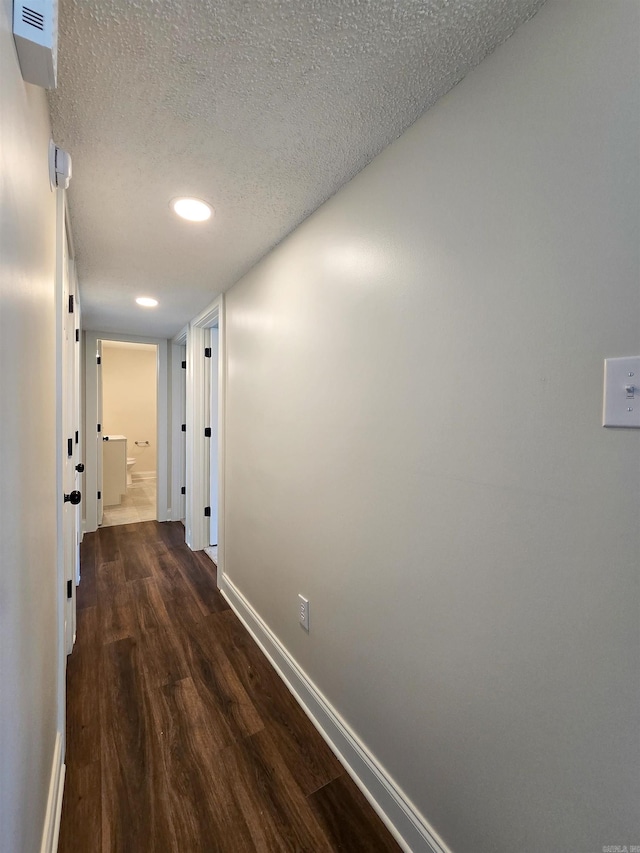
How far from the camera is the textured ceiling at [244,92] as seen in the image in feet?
2.52

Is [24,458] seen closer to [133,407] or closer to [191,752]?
[191,752]

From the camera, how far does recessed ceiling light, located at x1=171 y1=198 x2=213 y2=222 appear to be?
1441 mm

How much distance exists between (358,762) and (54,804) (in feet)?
3.22

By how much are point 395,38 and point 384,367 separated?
0.80m

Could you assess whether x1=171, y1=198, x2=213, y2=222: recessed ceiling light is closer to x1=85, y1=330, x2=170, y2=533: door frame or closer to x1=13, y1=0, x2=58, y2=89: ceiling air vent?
x1=13, y1=0, x2=58, y2=89: ceiling air vent

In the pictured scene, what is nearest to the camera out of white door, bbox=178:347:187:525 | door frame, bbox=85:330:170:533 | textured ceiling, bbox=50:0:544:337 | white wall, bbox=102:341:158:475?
textured ceiling, bbox=50:0:544:337

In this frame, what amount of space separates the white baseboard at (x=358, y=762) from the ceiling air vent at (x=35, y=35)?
6.78 feet

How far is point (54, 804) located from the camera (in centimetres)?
107

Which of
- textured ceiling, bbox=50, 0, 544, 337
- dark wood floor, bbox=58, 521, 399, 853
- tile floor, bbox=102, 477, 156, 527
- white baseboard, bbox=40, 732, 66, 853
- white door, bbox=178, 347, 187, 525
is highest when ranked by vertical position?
textured ceiling, bbox=50, 0, 544, 337

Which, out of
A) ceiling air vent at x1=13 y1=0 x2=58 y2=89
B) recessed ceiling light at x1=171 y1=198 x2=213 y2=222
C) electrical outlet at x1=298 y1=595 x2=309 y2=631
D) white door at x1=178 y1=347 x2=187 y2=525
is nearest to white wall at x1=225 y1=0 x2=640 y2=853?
electrical outlet at x1=298 y1=595 x2=309 y2=631

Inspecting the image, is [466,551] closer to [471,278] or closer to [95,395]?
[471,278]

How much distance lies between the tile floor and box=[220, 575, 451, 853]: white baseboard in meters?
3.01

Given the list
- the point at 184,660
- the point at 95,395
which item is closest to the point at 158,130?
the point at 184,660

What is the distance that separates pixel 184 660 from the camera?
1869 mm
